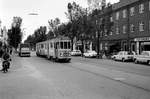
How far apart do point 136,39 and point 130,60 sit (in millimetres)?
10073

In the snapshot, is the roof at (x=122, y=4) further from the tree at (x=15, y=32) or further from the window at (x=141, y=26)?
the tree at (x=15, y=32)

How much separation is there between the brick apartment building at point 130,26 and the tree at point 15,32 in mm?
37684

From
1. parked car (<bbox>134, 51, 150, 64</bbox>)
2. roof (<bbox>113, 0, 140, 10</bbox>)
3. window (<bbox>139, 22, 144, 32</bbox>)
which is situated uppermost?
roof (<bbox>113, 0, 140, 10</bbox>)

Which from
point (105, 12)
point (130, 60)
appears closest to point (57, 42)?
point (130, 60)

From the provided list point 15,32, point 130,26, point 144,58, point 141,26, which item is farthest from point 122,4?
point 15,32

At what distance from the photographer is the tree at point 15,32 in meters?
80.2

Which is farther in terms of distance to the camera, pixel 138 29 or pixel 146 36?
pixel 138 29

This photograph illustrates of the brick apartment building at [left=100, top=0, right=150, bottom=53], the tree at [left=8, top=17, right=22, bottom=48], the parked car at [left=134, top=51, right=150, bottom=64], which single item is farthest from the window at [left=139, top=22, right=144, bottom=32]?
the tree at [left=8, top=17, right=22, bottom=48]

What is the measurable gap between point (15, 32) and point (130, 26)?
153 ft

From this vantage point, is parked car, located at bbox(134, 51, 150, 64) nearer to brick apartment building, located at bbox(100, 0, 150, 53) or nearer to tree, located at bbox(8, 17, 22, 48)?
brick apartment building, located at bbox(100, 0, 150, 53)

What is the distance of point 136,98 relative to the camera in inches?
316

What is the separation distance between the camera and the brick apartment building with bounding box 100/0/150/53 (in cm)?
3938

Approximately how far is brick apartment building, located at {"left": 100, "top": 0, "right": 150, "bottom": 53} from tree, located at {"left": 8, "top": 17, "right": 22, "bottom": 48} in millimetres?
37684

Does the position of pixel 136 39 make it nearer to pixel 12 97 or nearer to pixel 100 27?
pixel 100 27
